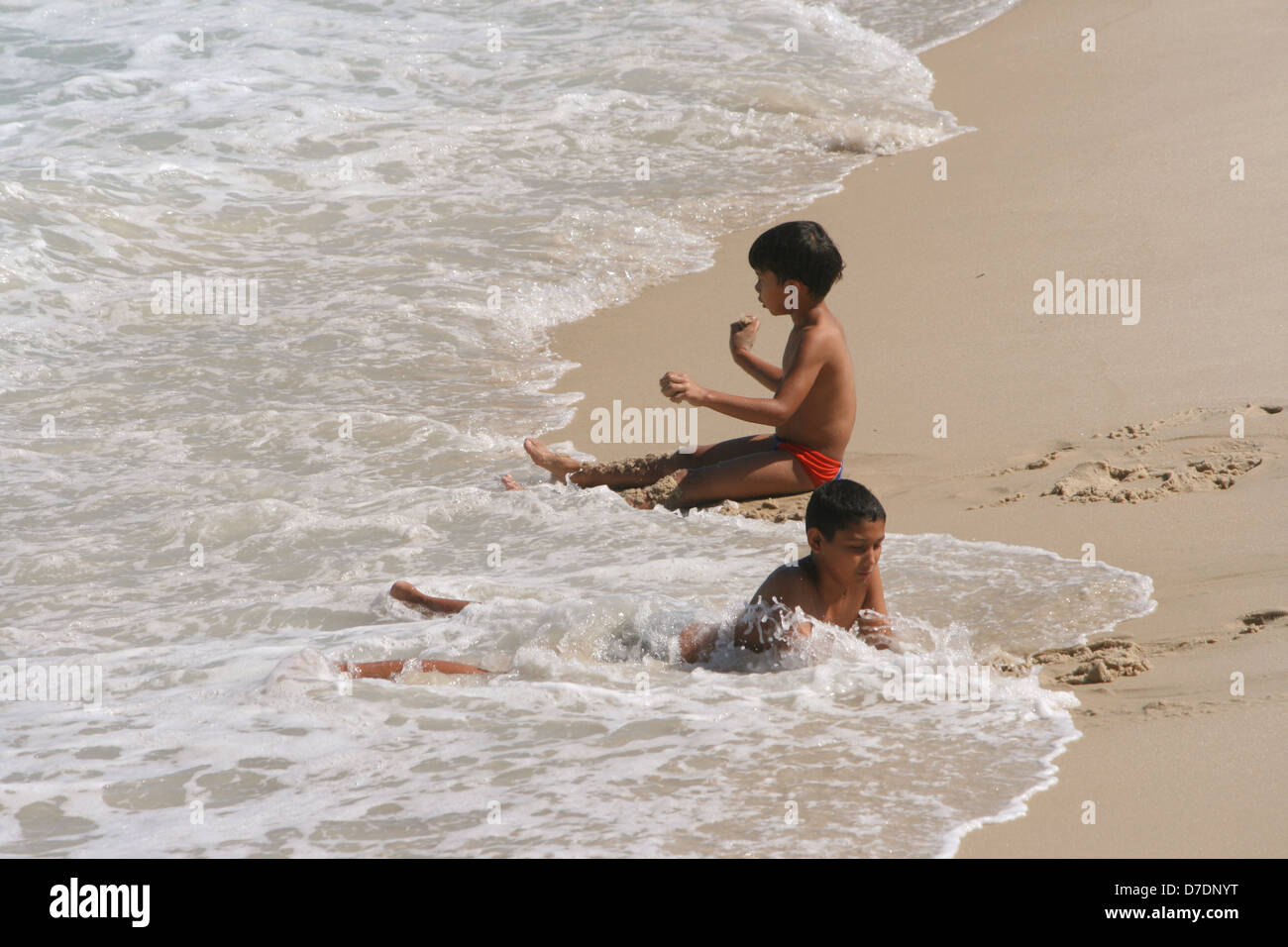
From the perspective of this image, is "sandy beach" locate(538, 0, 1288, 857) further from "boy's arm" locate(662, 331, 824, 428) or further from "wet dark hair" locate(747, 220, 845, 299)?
"wet dark hair" locate(747, 220, 845, 299)

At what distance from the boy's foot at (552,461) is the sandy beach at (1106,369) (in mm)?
191

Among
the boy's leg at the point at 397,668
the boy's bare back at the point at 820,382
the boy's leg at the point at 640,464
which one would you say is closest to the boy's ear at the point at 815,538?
the boy's leg at the point at 397,668

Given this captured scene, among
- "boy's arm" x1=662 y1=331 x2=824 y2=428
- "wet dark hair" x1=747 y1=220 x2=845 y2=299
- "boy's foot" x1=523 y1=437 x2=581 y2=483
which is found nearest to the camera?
"boy's arm" x1=662 y1=331 x2=824 y2=428

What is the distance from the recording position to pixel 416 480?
6035 millimetres

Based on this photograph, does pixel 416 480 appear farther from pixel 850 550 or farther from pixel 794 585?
pixel 850 550

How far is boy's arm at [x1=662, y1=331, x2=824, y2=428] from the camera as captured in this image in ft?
15.0

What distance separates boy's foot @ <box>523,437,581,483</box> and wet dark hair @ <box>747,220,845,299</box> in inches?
51.8

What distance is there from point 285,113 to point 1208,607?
9914 millimetres

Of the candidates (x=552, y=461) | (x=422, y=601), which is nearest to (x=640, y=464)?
(x=552, y=461)

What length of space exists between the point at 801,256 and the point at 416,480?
7.27ft

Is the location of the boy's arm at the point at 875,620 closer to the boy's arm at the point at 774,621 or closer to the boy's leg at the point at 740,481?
the boy's arm at the point at 774,621

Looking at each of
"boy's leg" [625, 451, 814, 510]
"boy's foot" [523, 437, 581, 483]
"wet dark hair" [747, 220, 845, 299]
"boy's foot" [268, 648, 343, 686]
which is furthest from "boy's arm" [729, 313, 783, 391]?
"boy's foot" [268, 648, 343, 686]
